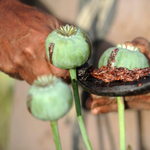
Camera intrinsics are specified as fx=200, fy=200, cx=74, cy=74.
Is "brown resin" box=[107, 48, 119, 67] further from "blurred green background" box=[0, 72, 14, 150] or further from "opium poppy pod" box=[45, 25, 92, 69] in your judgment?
"blurred green background" box=[0, 72, 14, 150]

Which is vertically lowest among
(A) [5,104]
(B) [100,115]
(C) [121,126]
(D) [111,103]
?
(A) [5,104]

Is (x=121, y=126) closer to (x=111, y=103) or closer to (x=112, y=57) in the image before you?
(x=112, y=57)

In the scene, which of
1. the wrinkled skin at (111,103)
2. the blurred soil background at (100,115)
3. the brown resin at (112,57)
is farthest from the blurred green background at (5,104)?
the brown resin at (112,57)

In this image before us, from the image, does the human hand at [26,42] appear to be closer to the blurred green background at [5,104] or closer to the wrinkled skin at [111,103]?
the wrinkled skin at [111,103]

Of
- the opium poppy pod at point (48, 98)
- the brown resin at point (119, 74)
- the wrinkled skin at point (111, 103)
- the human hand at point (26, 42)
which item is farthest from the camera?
the wrinkled skin at point (111, 103)

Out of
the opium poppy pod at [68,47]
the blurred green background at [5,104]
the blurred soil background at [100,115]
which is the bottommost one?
the blurred green background at [5,104]

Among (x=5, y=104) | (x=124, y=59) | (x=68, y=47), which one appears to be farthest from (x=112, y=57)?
(x=5, y=104)
